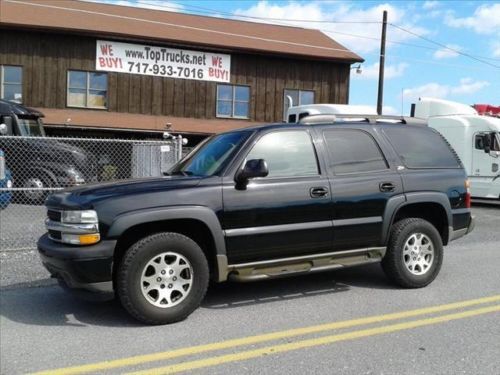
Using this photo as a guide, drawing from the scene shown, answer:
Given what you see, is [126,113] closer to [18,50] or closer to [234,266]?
[18,50]

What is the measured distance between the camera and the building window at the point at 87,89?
75.3ft

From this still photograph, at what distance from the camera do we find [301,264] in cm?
557

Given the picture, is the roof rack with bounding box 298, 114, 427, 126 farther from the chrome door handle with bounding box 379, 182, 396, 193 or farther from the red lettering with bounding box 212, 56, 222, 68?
the red lettering with bounding box 212, 56, 222, 68

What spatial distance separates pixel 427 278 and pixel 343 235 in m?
1.31

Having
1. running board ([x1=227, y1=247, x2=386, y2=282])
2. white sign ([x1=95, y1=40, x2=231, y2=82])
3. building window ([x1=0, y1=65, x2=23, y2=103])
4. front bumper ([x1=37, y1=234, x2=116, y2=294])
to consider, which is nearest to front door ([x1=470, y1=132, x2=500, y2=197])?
running board ([x1=227, y1=247, x2=386, y2=282])

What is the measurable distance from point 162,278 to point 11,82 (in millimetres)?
20157

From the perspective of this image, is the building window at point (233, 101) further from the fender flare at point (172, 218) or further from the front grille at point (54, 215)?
the fender flare at point (172, 218)

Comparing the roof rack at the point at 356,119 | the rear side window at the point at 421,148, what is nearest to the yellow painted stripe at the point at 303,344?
the rear side window at the point at 421,148

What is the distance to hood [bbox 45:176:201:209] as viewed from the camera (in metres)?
4.89

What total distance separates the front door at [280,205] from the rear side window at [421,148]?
3.99ft

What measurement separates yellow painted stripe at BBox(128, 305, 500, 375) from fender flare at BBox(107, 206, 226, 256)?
113 centimetres

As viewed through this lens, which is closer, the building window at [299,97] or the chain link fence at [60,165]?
the chain link fence at [60,165]

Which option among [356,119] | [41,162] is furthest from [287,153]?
[41,162]

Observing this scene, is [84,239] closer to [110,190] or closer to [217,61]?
[110,190]
